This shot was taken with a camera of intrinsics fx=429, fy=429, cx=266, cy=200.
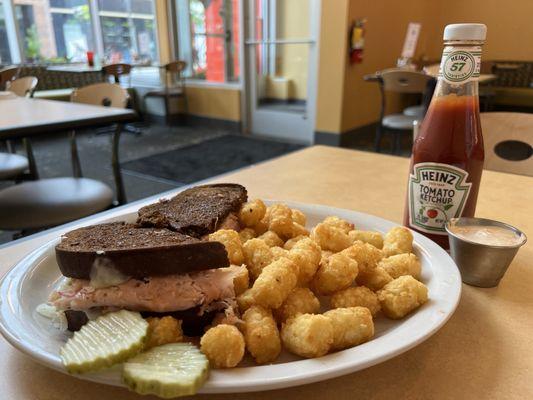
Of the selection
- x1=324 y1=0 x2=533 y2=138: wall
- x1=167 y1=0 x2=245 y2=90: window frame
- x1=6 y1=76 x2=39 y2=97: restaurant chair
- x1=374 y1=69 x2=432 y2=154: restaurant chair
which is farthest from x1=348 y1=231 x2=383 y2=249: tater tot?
x1=167 y1=0 x2=245 y2=90: window frame

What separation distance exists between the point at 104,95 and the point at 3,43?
15.0 ft

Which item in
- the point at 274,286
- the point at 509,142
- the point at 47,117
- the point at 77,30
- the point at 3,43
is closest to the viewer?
the point at 274,286

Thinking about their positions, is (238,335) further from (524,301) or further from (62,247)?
(524,301)

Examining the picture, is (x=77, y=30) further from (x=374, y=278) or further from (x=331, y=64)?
(x=374, y=278)

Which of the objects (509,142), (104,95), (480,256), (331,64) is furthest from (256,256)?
(331,64)

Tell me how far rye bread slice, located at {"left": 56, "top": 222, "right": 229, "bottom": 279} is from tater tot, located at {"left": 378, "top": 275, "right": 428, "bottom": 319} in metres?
0.23

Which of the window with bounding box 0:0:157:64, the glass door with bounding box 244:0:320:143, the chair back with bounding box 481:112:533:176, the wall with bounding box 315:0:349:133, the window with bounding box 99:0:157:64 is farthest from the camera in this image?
the window with bounding box 99:0:157:64

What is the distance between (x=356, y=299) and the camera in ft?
1.95

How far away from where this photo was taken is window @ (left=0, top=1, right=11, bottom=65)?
19.7 feet

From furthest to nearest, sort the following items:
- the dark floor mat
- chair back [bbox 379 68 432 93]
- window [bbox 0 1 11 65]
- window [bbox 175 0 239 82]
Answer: window [bbox 0 1 11 65]
window [bbox 175 0 239 82]
the dark floor mat
chair back [bbox 379 68 432 93]

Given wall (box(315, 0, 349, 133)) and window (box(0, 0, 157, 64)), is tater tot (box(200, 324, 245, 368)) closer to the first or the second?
wall (box(315, 0, 349, 133))

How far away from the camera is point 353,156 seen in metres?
1.58

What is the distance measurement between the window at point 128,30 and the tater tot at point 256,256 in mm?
6601

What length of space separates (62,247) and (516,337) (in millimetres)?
643
